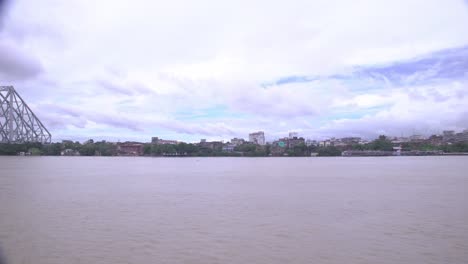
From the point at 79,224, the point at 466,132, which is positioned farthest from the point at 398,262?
the point at 466,132

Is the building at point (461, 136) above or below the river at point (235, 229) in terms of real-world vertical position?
above

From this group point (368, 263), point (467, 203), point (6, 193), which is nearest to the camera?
point (368, 263)

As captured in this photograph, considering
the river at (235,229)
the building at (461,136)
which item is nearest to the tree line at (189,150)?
the building at (461,136)

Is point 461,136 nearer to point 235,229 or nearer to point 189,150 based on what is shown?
point 189,150

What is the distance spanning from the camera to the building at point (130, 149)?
115438 mm

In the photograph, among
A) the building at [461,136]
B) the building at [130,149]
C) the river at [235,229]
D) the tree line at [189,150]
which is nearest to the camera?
the river at [235,229]

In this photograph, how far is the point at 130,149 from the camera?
117375mm

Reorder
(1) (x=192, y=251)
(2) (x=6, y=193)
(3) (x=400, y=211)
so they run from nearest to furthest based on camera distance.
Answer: (1) (x=192, y=251) < (3) (x=400, y=211) < (2) (x=6, y=193)

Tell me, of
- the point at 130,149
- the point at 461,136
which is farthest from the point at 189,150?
the point at 461,136

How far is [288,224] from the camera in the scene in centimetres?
1117

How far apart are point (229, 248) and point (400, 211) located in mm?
7056

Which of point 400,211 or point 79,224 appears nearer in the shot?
point 79,224

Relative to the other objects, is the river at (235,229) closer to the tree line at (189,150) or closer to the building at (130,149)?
the tree line at (189,150)

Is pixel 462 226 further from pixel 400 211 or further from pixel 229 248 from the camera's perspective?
pixel 229 248
